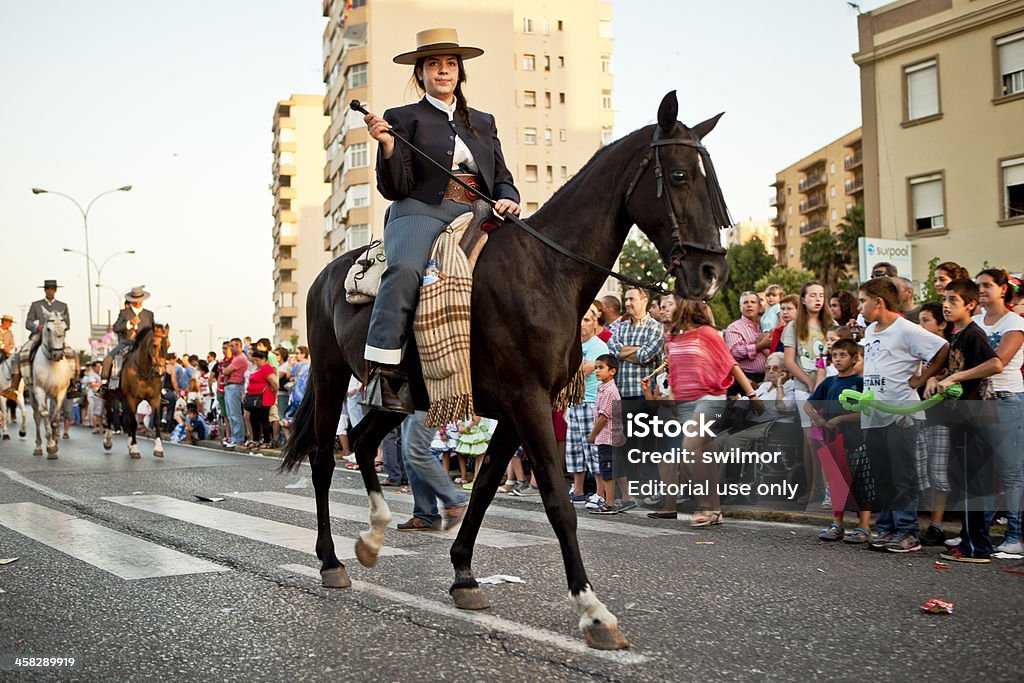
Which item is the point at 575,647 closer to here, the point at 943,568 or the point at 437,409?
the point at 437,409

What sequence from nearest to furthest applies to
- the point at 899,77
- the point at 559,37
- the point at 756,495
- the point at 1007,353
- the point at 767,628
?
the point at 767,628
the point at 1007,353
the point at 756,495
the point at 899,77
the point at 559,37

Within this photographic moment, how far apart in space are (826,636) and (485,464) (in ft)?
6.73

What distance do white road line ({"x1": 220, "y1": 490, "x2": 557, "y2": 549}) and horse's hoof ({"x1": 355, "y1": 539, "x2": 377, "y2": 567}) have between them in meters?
1.42

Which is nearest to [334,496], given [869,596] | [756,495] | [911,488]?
[756,495]

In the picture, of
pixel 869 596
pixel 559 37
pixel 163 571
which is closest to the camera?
pixel 869 596

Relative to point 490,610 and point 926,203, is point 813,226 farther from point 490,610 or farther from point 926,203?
point 490,610

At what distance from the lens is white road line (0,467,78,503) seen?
1071 cm

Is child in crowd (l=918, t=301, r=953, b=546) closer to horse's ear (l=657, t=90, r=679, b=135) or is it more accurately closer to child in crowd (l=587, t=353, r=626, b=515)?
child in crowd (l=587, t=353, r=626, b=515)

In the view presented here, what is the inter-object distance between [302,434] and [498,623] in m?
2.72

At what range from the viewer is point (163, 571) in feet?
21.2

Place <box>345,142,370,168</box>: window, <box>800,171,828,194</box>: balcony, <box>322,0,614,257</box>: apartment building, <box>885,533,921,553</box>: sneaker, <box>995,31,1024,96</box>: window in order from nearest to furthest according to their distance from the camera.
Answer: <box>885,533,921,553</box>: sneaker
<box>995,31,1024,96</box>: window
<box>345,142,370,168</box>: window
<box>322,0,614,257</box>: apartment building
<box>800,171,828,194</box>: balcony

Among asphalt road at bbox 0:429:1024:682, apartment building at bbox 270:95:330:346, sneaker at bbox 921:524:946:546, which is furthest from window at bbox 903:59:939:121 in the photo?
apartment building at bbox 270:95:330:346

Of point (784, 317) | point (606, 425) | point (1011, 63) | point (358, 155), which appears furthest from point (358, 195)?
point (606, 425)

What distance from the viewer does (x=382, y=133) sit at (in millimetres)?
5789
